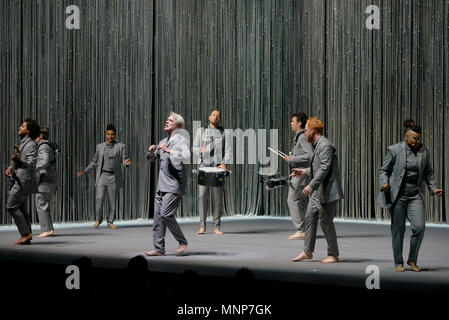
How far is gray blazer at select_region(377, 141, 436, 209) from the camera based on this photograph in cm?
729

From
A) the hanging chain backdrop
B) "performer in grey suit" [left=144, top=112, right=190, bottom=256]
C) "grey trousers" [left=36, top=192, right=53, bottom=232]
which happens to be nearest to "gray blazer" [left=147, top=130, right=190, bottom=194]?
"performer in grey suit" [left=144, top=112, right=190, bottom=256]

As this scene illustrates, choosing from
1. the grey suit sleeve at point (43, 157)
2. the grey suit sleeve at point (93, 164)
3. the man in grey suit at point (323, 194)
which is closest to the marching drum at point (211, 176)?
the grey suit sleeve at point (93, 164)

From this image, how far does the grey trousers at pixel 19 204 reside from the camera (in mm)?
8961

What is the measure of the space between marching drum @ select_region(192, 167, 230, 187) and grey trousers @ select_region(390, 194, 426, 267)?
11.2 ft

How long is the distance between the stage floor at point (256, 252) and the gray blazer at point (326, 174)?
0.64 m

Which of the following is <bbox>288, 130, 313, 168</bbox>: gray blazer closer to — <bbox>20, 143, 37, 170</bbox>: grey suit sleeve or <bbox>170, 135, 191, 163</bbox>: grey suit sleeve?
<bbox>170, 135, 191, 163</bbox>: grey suit sleeve

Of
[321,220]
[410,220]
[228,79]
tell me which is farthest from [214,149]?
[410,220]

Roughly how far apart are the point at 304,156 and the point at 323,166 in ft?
6.24

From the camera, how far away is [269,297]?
5.33 m

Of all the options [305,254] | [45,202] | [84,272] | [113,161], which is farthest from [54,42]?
[84,272]

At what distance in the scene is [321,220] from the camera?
309 inches

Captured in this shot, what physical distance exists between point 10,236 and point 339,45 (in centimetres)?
580

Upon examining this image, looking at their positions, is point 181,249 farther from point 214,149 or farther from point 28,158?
point 214,149
